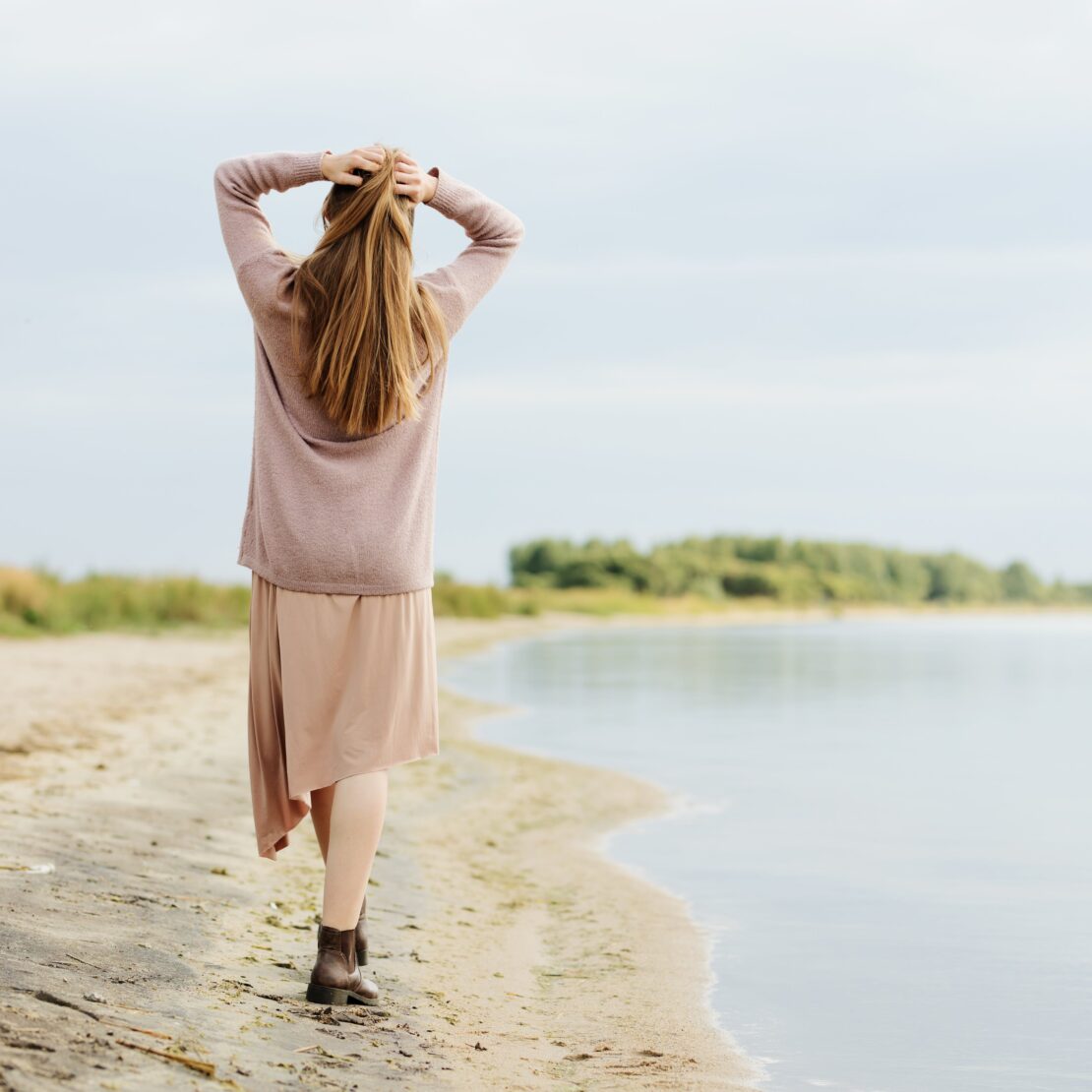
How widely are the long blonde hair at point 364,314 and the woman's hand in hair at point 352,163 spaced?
0.02 metres

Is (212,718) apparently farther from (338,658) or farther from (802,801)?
(338,658)

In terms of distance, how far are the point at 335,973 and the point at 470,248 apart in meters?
1.60

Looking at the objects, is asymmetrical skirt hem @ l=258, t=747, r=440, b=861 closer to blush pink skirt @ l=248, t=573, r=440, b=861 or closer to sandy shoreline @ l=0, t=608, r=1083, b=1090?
blush pink skirt @ l=248, t=573, r=440, b=861

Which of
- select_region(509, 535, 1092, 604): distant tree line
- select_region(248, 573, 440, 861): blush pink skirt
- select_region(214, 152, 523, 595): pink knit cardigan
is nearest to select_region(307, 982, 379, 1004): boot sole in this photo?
select_region(248, 573, 440, 861): blush pink skirt

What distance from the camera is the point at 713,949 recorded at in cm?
400

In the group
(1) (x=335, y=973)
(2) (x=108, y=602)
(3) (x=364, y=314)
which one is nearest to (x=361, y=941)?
(1) (x=335, y=973)

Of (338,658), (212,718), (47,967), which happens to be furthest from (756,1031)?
(212,718)

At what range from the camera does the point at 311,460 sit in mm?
2773

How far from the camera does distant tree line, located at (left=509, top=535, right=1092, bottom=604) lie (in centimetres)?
4722

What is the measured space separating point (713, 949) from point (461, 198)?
2.32 metres

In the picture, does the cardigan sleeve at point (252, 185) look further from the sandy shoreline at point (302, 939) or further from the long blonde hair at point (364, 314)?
the sandy shoreline at point (302, 939)

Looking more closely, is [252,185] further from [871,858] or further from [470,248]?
[871,858]

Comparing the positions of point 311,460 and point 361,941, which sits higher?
point 311,460

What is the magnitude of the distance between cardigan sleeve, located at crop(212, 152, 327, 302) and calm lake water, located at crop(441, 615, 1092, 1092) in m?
2.09
